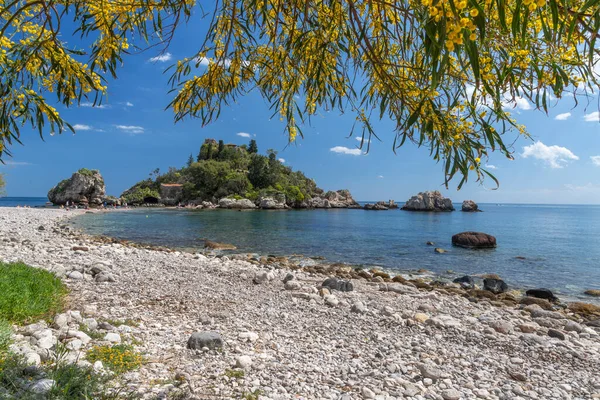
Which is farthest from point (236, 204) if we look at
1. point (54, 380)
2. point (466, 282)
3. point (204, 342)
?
point (54, 380)

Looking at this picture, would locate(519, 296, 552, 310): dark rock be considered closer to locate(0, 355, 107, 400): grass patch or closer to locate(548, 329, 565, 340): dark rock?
locate(548, 329, 565, 340): dark rock

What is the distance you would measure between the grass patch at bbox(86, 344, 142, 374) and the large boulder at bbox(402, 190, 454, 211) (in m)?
84.4

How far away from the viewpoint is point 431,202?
81438mm

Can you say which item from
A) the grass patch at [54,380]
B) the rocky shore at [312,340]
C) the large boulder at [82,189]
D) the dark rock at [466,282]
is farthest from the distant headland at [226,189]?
the grass patch at [54,380]

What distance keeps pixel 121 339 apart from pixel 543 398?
461cm

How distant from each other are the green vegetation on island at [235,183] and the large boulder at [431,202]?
2549 centimetres

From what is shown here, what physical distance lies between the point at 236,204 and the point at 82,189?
31827 millimetres

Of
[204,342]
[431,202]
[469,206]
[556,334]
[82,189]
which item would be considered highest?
[82,189]

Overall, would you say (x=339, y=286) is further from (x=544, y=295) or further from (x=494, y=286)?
(x=544, y=295)

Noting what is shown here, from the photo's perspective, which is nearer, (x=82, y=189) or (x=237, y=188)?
(x=82, y=189)

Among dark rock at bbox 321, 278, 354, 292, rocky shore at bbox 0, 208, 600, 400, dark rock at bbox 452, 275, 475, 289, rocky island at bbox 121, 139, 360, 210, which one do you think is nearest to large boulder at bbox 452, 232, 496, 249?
dark rock at bbox 452, 275, 475, 289

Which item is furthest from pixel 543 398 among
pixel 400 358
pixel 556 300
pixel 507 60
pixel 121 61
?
pixel 556 300

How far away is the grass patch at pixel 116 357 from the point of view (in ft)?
10.6

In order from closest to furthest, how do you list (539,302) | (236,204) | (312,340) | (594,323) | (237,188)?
(312,340), (594,323), (539,302), (236,204), (237,188)
